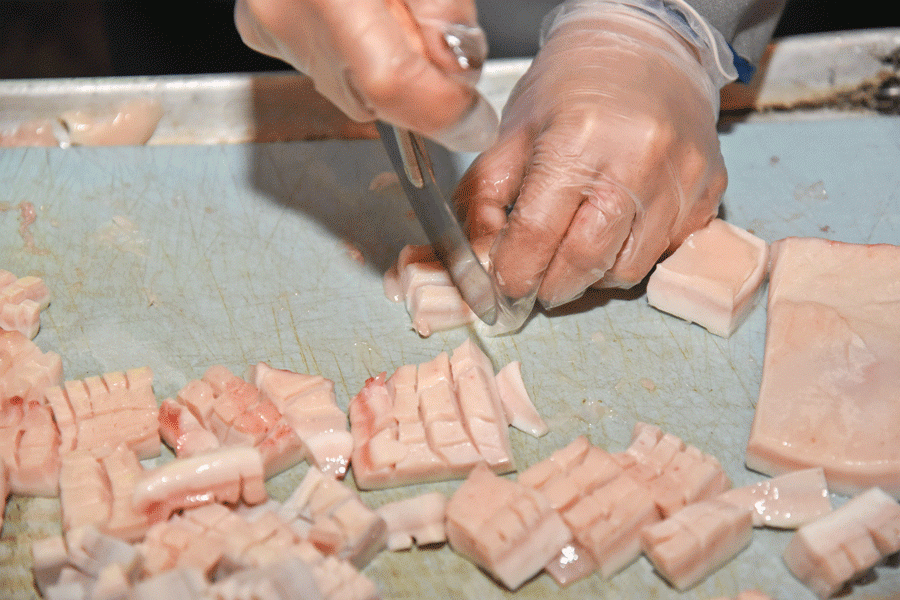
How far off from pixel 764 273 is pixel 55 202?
2453mm

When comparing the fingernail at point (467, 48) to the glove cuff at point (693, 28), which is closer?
the fingernail at point (467, 48)

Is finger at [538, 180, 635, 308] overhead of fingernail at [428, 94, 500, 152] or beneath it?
beneath

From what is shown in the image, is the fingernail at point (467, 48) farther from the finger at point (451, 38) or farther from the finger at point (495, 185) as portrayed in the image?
the finger at point (495, 185)

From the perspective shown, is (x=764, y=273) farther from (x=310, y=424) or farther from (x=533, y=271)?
(x=310, y=424)

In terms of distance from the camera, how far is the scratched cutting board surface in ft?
6.90

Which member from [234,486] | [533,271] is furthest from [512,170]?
[234,486]

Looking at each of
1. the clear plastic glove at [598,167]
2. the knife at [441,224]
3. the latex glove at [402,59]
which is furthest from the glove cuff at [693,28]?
the latex glove at [402,59]

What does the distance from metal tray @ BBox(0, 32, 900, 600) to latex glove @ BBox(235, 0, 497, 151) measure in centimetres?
80

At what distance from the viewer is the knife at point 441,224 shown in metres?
2.31

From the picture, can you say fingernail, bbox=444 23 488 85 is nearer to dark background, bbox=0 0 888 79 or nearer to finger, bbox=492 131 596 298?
finger, bbox=492 131 596 298

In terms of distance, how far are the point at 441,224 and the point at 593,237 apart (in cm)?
46

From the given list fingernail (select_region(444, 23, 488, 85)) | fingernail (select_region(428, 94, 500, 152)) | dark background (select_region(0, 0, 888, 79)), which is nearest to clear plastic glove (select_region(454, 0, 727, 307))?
fingernail (select_region(428, 94, 500, 152))

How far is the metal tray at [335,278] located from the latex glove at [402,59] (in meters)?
0.80

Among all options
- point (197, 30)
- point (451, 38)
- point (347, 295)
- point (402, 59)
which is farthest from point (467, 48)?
point (197, 30)
